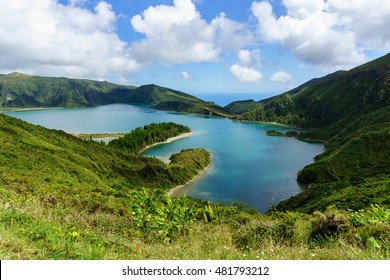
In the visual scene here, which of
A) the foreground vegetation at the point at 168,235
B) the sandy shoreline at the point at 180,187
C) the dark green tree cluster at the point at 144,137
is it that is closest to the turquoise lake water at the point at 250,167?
the sandy shoreline at the point at 180,187

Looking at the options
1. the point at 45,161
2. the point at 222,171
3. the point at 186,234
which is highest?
the point at 186,234

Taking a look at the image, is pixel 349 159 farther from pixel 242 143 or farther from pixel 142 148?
pixel 142 148

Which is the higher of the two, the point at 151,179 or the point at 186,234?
the point at 186,234

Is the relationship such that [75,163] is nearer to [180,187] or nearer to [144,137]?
[180,187]

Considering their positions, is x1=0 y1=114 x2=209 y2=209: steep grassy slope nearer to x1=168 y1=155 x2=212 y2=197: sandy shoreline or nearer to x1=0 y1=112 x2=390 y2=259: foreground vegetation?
x1=168 y1=155 x2=212 y2=197: sandy shoreline

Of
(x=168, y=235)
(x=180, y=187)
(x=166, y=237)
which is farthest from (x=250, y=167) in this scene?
(x=166, y=237)

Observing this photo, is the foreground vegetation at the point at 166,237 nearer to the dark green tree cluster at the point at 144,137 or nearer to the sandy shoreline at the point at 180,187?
the sandy shoreline at the point at 180,187

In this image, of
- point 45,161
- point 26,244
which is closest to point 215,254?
point 26,244
